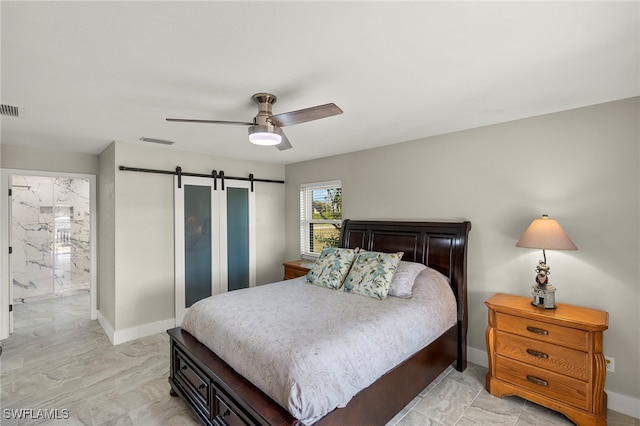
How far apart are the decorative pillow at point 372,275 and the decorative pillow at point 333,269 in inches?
3.7

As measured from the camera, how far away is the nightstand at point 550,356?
83.3 inches

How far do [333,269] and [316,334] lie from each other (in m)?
1.31

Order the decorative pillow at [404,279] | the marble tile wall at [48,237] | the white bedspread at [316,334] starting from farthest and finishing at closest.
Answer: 1. the marble tile wall at [48,237]
2. the decorative pillow at [404,279]
3. the white bedspread at [316,334]

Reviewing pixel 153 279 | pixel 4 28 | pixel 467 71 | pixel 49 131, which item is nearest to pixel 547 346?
pixel 467 71

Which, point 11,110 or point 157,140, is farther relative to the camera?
point 157,140

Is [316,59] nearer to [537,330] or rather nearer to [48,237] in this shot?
[537,330]

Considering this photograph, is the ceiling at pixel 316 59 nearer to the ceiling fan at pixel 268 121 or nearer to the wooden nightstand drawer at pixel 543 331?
the ceiling fan at pixel 268 121

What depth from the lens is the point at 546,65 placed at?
5.96 feet

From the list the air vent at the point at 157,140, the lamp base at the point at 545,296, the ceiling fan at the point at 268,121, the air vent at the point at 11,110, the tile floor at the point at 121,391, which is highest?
the air vent at the point at 157,140

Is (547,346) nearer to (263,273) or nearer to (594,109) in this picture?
(594,109)

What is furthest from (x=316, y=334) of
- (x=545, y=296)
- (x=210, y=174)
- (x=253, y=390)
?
(x=210, y=174)

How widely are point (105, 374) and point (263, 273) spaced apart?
253 centimetres

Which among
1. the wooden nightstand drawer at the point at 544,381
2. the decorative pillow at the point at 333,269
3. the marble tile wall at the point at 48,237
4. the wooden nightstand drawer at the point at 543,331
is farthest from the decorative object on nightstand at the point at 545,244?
the marble tile wall at the point at 48,237

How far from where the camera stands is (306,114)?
1.99m
